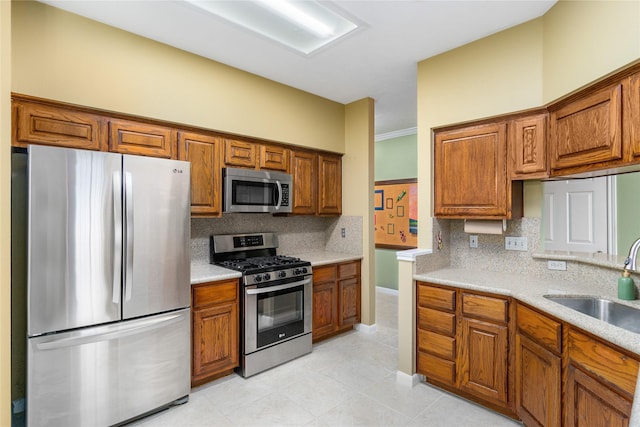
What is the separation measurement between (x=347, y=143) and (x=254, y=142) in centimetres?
133

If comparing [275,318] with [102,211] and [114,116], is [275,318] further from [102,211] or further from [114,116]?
[114,116]

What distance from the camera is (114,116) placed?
2.42 m

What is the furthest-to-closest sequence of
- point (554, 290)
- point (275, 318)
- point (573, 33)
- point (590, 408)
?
1. point (275, 318)
2. point (554, 290)
3. point (573, 33)
4. point (590, 408)

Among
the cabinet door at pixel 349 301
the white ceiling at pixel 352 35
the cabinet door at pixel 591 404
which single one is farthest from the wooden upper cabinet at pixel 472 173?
the cabinet door at pixel 349 301

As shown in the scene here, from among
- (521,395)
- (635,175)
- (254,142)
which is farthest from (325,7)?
(521,395)

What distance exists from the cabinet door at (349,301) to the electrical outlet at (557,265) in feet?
6.49

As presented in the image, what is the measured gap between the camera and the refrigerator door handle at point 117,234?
6.84 ft

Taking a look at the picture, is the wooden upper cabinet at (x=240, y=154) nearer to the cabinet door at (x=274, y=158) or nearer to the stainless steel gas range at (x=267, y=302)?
the cabinet door at (x=274, y=158)

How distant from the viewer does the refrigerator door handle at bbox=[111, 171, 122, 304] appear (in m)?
2.09

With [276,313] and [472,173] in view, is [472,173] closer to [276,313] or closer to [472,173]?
[472,173]

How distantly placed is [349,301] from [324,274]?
22.0 inches

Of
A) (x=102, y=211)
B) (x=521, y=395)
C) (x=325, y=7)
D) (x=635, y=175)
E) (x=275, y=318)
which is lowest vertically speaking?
(x=521, y=395)

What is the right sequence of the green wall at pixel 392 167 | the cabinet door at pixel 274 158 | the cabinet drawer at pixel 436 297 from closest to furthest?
1. the cabinet drawer at pixel 436 297
2. the cabinet door at pixel 274 158
3. the green wall at pixel 392 167

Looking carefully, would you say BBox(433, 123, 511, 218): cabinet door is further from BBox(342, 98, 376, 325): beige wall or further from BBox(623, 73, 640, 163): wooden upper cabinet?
BBox(342, 98, 376, 325): beige wall
